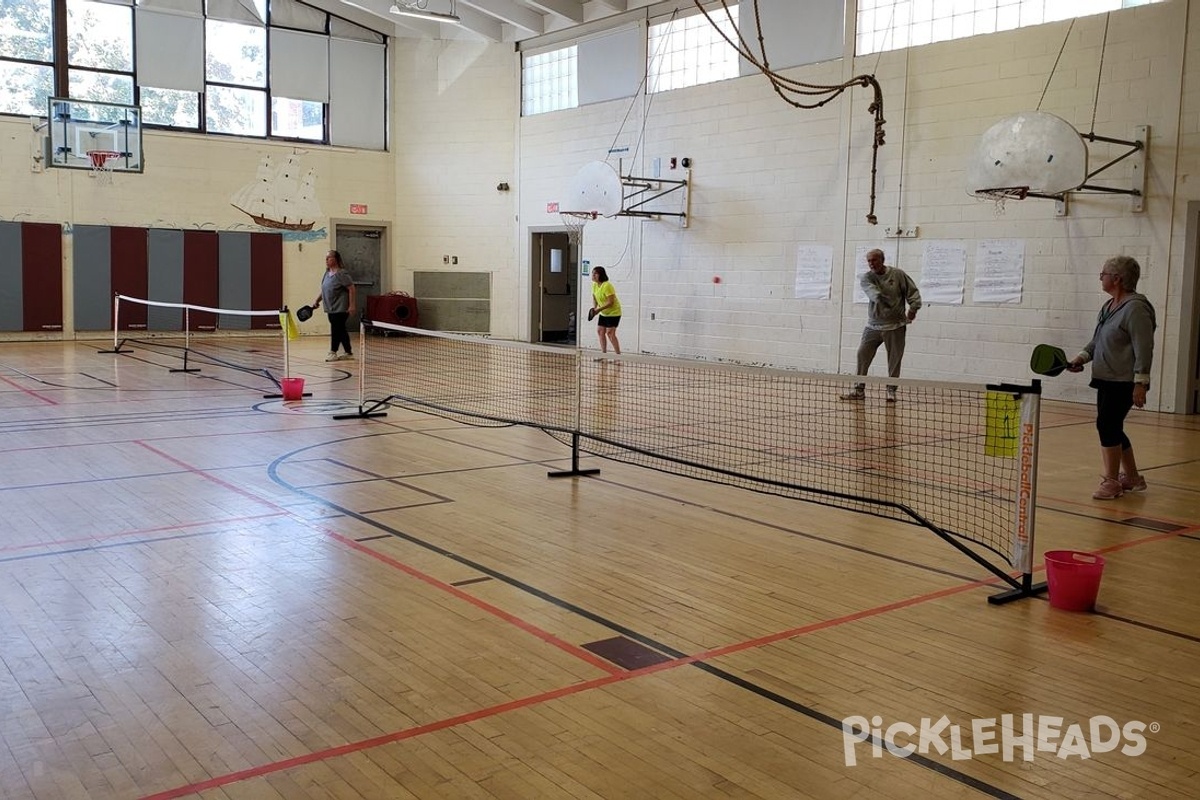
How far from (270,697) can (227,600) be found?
50.5 inches

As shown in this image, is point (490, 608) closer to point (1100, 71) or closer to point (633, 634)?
point (633, 634)

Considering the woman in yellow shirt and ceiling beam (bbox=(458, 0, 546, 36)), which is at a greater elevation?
ceiling beam (bbox=(458, 0, 546, 36))

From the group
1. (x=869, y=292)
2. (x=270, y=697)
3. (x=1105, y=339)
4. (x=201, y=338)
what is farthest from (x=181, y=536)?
(x=201, y=338)

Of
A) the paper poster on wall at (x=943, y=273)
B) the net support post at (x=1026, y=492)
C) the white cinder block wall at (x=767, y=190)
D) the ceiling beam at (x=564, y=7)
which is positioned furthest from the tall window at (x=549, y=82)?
the net support post at (x=1026, y=492)

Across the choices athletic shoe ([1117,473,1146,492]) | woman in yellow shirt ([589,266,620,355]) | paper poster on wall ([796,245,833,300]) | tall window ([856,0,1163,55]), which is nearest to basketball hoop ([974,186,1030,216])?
tall window ([856,0,1163,55])

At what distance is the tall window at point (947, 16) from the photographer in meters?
14.0

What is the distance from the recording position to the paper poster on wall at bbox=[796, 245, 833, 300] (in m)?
17.2

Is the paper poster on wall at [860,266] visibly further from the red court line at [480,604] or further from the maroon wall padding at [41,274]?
the maroon wall padding at [41,274]

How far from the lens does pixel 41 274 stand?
2103 centimetres

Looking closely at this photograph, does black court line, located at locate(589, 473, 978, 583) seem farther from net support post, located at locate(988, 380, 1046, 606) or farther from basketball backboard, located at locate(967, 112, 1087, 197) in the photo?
basketball backboard, located at locate(967, 112, 1087, 197)

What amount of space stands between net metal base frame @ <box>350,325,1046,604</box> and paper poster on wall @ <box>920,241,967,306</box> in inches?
68.1

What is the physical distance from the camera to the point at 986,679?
13.8 ft

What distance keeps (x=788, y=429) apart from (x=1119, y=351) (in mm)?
4252

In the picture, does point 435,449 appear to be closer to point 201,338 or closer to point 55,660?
point 55,660
